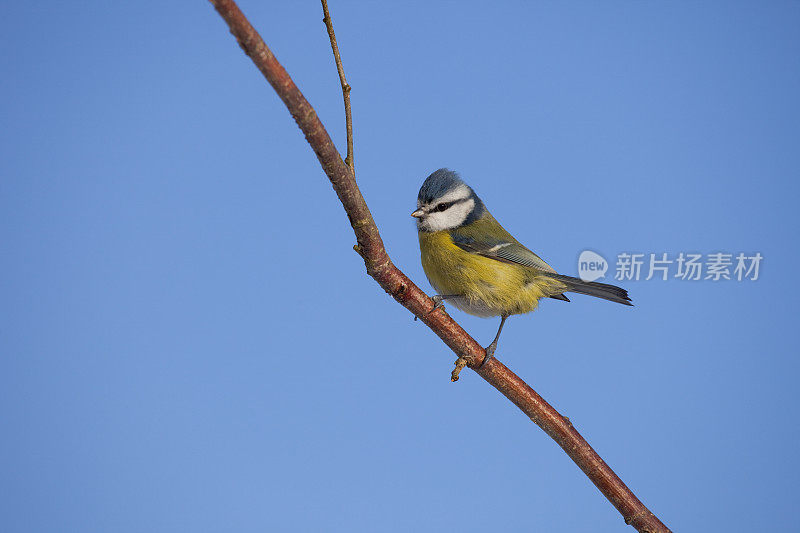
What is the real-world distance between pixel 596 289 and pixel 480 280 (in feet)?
1.26

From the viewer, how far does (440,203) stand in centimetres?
215

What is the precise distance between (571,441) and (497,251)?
2.12 feet

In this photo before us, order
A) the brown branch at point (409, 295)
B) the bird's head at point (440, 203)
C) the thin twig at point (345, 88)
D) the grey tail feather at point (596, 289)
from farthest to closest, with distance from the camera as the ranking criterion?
1. the bird's head at point (440, 203)
2. the grey tail feather at point (596, 289)
3. the thin twig at point (345, 88)
4. the brown branch at point (409, 295)

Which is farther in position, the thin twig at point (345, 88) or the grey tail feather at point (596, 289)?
the grey tail feather at point (596, 289)

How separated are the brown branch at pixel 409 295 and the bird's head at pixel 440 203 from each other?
518mm

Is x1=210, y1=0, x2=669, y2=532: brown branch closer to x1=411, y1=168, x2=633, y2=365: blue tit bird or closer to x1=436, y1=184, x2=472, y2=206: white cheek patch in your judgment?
x1=411, y1=168, x2=633, y2=365: blue tit bird

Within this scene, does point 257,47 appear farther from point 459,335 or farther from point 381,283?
point 459,335

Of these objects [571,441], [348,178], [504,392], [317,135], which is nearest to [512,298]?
[504,392]

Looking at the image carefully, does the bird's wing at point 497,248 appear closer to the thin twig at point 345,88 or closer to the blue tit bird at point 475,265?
the blue tit bird at point 475,265

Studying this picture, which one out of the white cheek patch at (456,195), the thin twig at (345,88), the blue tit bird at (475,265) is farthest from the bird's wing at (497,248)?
the thin twig at (345,88)

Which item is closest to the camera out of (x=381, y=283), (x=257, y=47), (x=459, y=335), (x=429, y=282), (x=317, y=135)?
(x=257, y=47)

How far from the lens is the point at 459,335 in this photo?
1742 millimetres

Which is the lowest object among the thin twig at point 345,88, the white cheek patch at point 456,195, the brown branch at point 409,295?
the brown branch at point 409,295

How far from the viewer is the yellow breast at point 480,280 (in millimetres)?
2025
